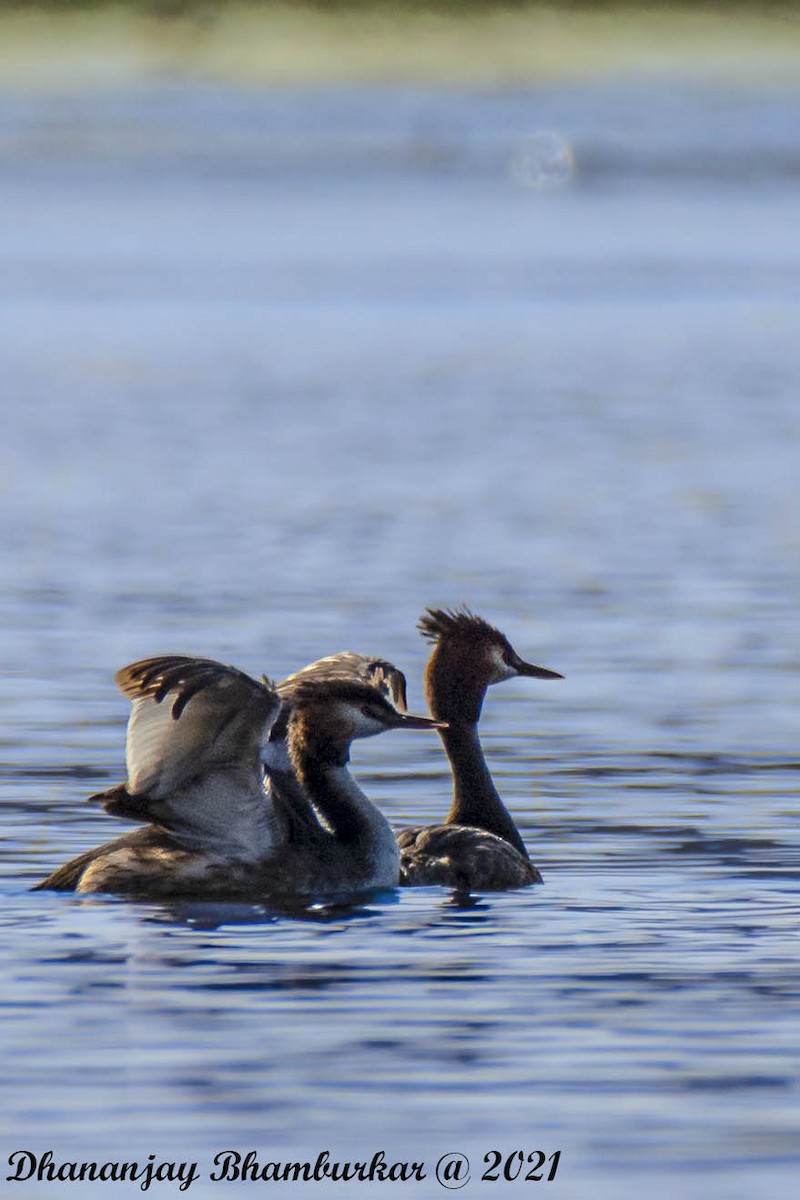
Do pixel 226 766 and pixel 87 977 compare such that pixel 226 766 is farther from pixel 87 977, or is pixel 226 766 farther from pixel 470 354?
pixel 470 354

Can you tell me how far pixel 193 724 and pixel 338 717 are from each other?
819mm

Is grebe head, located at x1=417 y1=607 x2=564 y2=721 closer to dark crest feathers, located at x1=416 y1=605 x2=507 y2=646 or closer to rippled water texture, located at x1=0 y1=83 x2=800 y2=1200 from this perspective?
dark crest feathers, located at x1=416 y1=605 x2=507 y2=646

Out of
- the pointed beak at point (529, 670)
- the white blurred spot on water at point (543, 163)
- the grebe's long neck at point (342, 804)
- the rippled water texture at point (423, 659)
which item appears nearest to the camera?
the rippled water texture at point (423, 659)

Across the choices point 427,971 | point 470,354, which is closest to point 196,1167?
point 427,971

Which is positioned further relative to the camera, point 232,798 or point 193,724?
point 232,798

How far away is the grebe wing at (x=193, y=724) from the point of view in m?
10.6

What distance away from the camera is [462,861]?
1148 centimetres

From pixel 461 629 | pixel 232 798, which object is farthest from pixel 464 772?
pixel 232 798

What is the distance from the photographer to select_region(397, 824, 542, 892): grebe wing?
11.3 m

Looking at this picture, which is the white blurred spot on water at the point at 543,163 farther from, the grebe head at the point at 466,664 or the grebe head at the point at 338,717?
the grebe head at the point at 338,717

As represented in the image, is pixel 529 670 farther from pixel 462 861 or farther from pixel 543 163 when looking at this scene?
pixel 543 163

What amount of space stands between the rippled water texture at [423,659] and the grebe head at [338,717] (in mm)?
638

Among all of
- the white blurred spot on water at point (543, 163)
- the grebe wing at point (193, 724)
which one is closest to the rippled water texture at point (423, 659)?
the grebe wing at point (193, 724)

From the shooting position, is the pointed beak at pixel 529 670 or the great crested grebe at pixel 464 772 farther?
the pointed beak at pixel 529 670
